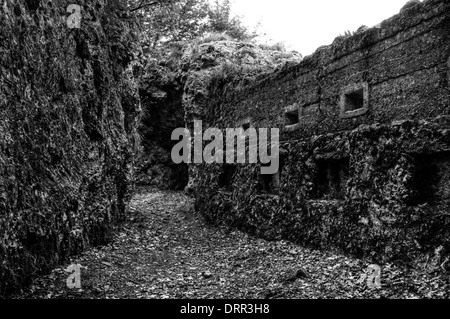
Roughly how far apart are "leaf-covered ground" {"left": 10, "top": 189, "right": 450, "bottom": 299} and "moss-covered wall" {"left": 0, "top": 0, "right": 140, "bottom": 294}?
22.4 inches

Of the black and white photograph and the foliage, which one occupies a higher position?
the foliage

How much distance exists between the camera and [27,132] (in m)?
6.14

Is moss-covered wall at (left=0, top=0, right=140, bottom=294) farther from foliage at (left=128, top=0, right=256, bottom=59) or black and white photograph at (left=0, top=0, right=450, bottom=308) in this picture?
foliage at (left=128, top=0, right=256, bottom=59)

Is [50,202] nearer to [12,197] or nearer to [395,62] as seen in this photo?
[12,197]

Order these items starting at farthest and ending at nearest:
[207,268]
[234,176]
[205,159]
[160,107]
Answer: [160,107]
[205,159]
[234,176]
[207,268]

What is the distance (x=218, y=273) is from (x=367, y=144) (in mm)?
3592

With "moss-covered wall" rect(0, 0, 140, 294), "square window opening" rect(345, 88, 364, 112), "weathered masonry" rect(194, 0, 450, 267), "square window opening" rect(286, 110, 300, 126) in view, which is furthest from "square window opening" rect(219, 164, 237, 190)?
"square window opening" rect(345, 88, 364, 112)

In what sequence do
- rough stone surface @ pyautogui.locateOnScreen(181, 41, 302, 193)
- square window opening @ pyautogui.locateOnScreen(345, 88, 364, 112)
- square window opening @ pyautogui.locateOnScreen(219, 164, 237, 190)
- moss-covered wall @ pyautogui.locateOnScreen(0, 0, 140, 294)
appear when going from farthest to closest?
rough stone surface @ pyautogui.locateOnScreen(181, 41, 302, 193), square window opening @ pyautogui.locateOnScreen(219, 164, 237, 190), square window opening @ pyautogui.locateOnScreen(345, 88, 364, 112), moss-covered wall @ pyautogui.locateOnScreen(0, 0, 140, 294)

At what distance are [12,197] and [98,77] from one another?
455 cm

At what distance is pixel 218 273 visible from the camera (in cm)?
753

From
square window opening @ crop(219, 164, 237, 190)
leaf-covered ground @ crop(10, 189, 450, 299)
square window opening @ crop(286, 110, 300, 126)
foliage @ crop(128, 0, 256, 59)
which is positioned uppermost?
foliage @ crop(128, 0, 256, 59)

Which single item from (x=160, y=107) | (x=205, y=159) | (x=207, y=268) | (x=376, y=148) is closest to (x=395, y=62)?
(x=376, y=148)

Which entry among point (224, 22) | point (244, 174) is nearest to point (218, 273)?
point (244, 174)

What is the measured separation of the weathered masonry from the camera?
571 cm
